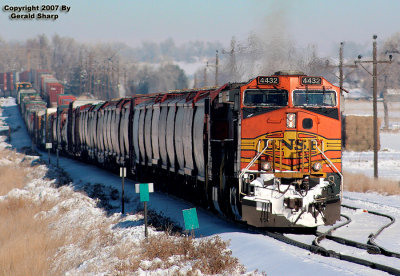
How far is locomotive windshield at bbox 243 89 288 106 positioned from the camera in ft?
46.7

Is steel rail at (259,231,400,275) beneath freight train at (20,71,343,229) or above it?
beneath

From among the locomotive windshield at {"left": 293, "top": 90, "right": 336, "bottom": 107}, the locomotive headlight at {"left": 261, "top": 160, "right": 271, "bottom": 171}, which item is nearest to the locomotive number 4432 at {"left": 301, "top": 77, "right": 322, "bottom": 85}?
the locomotive windshield at {"left": 293, "top": 90, "right": 336, "bottom": 107}

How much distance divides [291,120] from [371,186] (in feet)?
46.3

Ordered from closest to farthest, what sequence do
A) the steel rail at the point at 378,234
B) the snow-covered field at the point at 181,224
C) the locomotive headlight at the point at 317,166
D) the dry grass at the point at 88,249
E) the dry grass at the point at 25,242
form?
the snow-covered field at the point at 181,224, the steel rail at the point at 378,234, the dry grass at the point at 88,249, the locomotive headlight at the point at 317,166, the dry grass at the point at 25,242

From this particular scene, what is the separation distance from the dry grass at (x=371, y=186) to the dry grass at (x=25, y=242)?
1402cm

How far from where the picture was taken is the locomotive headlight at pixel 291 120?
14.0 metres

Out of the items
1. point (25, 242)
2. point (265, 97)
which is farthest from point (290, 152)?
point (25, 242)

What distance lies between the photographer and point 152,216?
703 inches

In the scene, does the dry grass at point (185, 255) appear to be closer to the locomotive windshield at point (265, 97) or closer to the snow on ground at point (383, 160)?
the locomotive windshield at point (265, 97)

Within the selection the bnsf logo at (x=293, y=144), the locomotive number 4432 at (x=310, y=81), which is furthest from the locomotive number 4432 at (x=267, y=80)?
the bnsf logo at (x=293, y=144)

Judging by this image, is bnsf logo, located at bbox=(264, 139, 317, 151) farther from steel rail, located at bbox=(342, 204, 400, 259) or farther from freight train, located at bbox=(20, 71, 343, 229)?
steel rail, located at bbox=(342, 204, 400, 259)

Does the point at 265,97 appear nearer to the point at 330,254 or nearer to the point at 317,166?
the point at 317,166

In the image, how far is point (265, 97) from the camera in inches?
562

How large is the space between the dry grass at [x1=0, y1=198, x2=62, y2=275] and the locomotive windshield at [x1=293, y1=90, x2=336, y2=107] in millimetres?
7502
